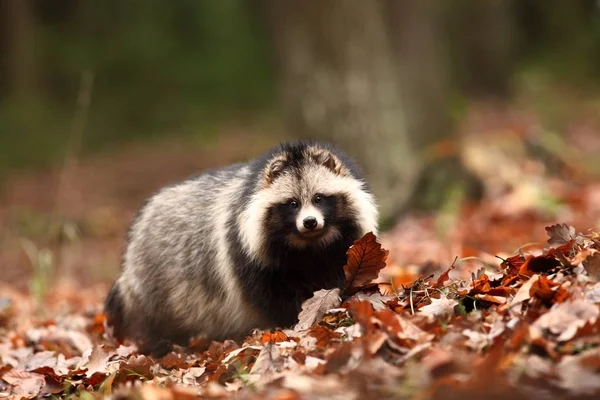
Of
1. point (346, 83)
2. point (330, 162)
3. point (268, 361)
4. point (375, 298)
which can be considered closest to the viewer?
point (268, 361)

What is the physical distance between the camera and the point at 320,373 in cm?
387

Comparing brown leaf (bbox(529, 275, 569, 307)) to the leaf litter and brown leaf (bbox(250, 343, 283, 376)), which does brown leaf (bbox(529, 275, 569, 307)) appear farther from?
brown leaf (bbox(250, 343, 283, 376))

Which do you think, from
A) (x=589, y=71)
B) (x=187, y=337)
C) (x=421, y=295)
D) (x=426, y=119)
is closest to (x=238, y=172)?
(x=187, y=337)

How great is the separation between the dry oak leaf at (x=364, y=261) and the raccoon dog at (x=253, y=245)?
0.25 metres

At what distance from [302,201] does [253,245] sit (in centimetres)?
44

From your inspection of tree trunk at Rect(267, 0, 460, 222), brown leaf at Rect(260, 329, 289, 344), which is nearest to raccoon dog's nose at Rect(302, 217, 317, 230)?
brown leaf at Rect(260, 329, 289, 344)

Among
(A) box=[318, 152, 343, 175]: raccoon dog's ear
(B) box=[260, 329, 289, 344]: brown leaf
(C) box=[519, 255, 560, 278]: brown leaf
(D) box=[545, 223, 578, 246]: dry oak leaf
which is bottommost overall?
(B) box=[260, 329, 289, 344]: brown leaf

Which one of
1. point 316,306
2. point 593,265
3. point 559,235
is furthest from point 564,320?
point 316,306

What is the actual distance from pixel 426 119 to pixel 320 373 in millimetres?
15267

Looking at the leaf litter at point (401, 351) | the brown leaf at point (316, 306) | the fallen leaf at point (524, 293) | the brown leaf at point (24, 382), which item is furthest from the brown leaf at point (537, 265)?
the brown leaf at point (24, 382)

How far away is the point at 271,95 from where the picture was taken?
86.9 feet

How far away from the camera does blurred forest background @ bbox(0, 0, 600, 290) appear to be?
12172 millimetres

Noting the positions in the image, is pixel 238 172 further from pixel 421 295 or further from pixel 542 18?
pixel 542 18

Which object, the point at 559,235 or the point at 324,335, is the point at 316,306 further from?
the point at 559,235
